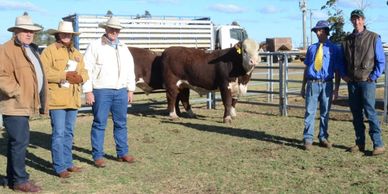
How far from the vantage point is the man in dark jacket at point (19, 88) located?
17.7 ft

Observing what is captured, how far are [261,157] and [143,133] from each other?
3.18 meters

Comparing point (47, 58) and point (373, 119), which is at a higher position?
point (47, 58)

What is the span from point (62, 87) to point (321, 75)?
12.0ft

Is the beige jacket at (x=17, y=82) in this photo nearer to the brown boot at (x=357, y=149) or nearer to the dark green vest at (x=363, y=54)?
the dark green vest at (x=363, y=54)

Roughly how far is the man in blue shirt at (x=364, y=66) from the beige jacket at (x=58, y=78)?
3.60 meters

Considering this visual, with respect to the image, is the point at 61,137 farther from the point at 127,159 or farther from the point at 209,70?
the point at 209,70


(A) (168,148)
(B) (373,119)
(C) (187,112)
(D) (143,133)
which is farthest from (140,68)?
(B) (373,119)

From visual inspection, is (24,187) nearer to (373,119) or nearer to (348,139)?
(373,119)

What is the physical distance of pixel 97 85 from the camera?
21.8 feet

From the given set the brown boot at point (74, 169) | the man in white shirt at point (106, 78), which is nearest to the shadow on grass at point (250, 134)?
the man in white shirt at point (106, 78)

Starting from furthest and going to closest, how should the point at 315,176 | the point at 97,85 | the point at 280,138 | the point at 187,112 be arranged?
1. the point at 187,112
2. the point at 280,138
3. the point at 97,85
4. the point at 315,176

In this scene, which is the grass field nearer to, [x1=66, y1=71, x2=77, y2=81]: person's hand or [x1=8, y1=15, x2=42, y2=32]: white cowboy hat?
[x1=66, y1=71, x2=77, y2=81]: person's hand

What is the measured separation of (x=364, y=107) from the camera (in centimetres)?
702

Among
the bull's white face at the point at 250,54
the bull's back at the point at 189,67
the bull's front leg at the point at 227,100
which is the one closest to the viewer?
the bull's white face at the point at 250,54
